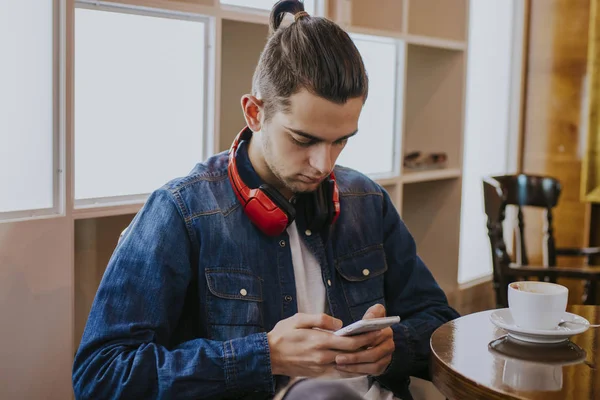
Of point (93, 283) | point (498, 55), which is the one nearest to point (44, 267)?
point (93, 283)

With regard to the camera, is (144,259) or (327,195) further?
(327,195)

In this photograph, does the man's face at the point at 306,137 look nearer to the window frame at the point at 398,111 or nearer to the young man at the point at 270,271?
the young man at the point at 270,271

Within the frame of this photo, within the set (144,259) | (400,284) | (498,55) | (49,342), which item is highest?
(498,55)

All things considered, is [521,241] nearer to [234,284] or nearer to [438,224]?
[438,224]

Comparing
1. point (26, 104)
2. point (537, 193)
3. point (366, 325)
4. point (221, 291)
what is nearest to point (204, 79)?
point (26, 104)

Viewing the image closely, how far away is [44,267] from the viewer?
170 centimetres

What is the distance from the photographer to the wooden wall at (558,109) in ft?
13.3

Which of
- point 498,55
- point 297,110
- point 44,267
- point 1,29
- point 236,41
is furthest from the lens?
point 498,55

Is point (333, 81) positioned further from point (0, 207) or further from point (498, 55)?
point (498, 55)

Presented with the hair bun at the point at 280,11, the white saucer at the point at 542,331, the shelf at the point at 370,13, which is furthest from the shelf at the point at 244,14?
the white saucer at the point at 542,331

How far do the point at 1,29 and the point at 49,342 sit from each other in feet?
2.33

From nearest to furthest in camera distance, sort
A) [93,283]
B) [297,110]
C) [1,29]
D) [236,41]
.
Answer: [297,110], [1,29], [93,283], [236,41]

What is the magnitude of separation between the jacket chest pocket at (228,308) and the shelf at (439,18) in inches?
78.9

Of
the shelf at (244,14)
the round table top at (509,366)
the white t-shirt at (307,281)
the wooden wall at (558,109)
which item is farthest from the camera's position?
the wooden wall at (558,109)
